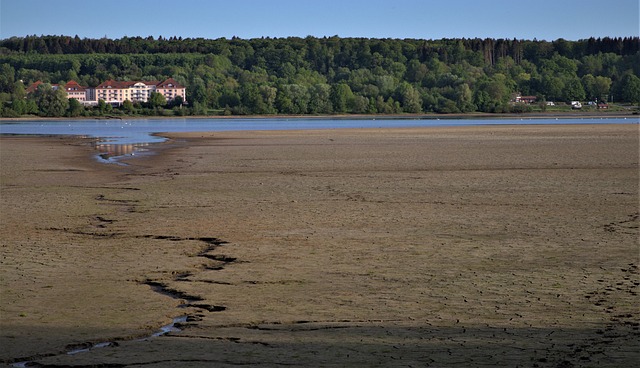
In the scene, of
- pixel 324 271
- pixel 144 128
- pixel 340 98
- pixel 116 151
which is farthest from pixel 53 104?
pixel 324 271

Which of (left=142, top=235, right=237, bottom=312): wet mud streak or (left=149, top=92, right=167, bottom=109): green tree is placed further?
(left=149, top=92, right=167, bottom=109): green tree

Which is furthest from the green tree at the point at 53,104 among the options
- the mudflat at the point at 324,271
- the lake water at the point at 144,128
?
the mudflat at the point at 324,271

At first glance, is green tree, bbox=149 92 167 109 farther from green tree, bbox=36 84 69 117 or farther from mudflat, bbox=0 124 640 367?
mudflat, bbox=0 124 640 367

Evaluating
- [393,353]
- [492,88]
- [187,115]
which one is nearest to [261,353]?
[393,353]

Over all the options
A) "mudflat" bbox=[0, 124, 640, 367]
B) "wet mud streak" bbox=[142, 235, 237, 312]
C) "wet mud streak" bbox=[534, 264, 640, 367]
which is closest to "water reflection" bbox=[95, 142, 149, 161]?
"mudflat" bbox=[0, 124, 640, 367]

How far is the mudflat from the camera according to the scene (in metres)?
8.22

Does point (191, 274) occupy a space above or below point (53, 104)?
below

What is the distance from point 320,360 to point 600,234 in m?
8.71

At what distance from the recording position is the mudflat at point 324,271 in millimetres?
8219

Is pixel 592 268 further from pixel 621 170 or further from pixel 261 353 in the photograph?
pixel 621 170

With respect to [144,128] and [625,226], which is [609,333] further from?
[144,128]

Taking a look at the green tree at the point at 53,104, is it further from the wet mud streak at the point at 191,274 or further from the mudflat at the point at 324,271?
the wet mud streak at the point at 191,274

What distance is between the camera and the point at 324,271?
12.1 m

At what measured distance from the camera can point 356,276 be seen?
38.4 ft
